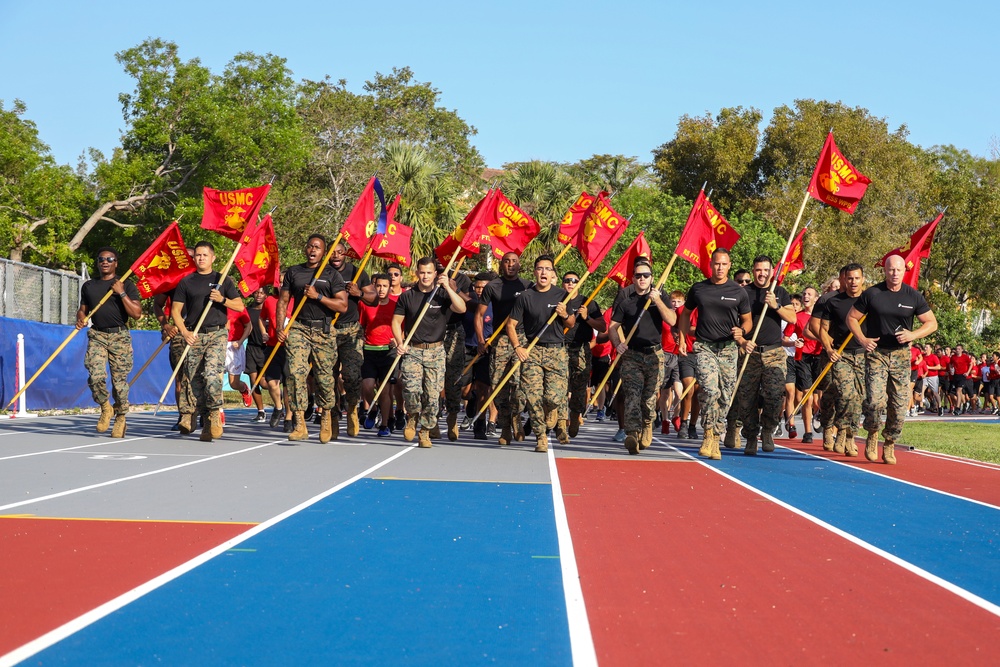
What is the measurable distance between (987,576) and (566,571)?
7.45 ft

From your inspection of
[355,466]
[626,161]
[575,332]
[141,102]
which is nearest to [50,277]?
[575,332]

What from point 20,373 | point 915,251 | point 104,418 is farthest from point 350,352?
point 915,251

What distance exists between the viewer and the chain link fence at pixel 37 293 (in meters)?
21.1

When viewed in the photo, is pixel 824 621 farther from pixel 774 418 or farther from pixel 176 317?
pixel 176 317

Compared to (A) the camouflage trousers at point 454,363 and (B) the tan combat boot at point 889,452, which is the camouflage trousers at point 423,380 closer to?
(A) the camouflage trousers at point 454,363

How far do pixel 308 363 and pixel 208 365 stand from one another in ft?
4.17

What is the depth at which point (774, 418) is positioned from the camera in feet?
47.8

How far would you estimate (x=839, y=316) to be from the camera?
47.4ft

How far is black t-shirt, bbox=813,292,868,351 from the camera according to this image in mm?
14384

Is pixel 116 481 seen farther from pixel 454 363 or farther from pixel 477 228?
pixel 477 228

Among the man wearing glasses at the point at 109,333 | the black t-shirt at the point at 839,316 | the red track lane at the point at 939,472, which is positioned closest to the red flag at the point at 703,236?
the black t-shirt at the point at 839,316

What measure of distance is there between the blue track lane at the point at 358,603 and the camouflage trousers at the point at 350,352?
739cm

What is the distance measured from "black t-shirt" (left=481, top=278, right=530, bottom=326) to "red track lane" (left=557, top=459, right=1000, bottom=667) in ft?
22.5

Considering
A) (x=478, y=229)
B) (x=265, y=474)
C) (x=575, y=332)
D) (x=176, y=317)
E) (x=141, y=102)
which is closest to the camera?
(x=265, y=474)
